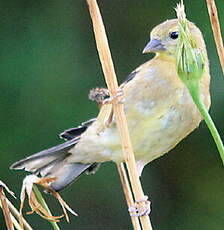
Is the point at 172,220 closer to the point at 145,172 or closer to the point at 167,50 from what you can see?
the point at 145,172

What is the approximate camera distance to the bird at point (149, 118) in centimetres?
223

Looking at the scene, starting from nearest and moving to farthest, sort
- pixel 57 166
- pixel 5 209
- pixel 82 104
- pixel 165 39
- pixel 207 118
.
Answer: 1. pixel 207 118
2. pixel 5 209
3. pixel 165 39
4. pixel 57 166
5. pixel 82 104

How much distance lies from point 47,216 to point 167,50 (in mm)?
938

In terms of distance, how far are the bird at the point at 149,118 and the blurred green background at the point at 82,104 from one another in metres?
0.87

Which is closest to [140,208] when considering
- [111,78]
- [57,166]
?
[111,78]

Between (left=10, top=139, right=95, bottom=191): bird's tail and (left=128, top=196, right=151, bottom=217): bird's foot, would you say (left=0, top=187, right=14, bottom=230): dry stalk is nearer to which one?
(left=128, top=196, right=151, bottom=217): bird's foot

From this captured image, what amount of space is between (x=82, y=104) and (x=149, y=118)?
1.13 metres

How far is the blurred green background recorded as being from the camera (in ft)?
11.1

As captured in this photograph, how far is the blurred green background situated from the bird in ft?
2.87

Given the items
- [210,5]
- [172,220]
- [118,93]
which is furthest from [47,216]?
[172,220]

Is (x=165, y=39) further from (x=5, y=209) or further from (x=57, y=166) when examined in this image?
(x=5, y=209)

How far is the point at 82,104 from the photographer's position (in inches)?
133

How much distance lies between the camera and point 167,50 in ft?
7.49

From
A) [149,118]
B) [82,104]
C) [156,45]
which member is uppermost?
[156,45]
